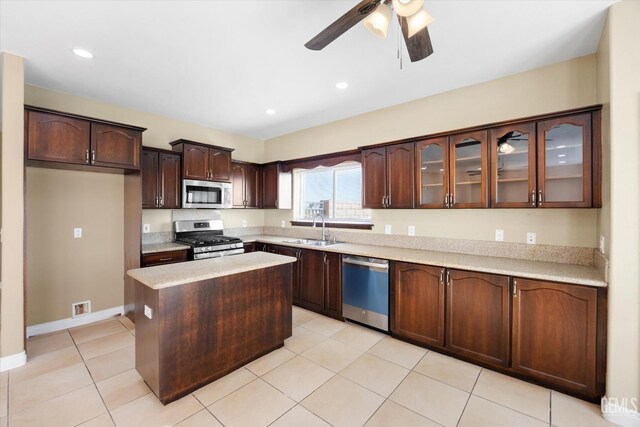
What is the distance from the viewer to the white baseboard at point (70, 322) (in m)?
3.16

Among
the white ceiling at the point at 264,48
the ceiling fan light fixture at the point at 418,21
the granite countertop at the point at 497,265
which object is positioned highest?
the white ceiling at the point at 264,48

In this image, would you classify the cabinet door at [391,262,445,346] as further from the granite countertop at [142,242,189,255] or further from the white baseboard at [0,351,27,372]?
the white baseboard at [0,351,27,372]

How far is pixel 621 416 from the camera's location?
73.4 inches

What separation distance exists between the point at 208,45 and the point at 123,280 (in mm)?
3200

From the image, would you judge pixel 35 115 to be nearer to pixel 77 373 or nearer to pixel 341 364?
pixel 77 373

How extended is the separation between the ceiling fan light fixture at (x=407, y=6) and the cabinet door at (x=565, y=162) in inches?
70.1

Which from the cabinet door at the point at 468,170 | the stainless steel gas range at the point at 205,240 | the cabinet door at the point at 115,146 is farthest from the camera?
the stainless steel gas range at the point at 205,240

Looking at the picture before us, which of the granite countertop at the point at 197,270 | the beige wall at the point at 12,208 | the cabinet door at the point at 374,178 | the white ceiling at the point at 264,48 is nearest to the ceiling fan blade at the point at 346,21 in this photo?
the white ceiling at the point at 264,48

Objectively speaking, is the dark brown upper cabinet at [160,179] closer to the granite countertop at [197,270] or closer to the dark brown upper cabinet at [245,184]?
the dark brown upper cabinet at [245,184]

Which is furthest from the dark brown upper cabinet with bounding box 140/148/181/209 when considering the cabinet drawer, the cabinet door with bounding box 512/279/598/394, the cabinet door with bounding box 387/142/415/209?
the cabinet door with bounding box 512/279/598/394

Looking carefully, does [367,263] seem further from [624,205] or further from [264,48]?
[264,48]

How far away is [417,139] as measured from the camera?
3131 millimetres

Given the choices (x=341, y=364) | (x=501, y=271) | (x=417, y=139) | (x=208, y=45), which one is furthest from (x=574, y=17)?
(x=341, y=364)

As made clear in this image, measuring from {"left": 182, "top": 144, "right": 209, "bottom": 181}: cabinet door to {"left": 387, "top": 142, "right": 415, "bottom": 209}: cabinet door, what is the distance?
2668mm
